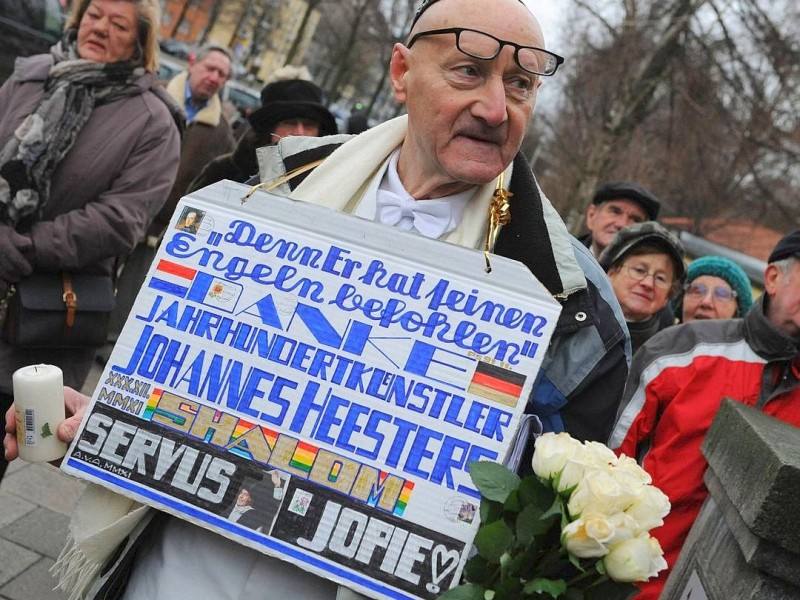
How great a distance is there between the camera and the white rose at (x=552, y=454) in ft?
5.01

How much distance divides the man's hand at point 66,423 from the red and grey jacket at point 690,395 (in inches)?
68.8

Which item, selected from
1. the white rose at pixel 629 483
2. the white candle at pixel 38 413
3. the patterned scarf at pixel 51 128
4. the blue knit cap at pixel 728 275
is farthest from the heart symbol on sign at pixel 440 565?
the blue knit cap at pixel 728 275

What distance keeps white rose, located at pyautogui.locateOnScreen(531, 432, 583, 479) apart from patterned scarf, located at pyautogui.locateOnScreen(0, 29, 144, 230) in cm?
219

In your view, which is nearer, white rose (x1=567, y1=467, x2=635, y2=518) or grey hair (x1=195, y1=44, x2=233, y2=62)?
white rose (x1=567, y1=467, x2=635, y2=518)

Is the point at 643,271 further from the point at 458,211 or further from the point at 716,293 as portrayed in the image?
the point at 458,211

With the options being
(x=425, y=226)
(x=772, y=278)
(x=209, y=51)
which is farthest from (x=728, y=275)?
(x=209, y=51)

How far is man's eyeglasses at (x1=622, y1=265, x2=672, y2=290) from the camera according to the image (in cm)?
403

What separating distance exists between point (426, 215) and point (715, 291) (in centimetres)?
291

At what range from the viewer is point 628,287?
4.03 meters

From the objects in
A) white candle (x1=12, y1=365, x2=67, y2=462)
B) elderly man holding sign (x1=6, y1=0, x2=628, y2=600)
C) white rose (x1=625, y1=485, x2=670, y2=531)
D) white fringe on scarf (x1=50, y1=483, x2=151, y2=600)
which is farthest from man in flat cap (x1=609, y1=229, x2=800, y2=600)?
white candle (x1=12, y1=365, x2=67, y2=462)

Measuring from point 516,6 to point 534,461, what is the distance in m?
0.98

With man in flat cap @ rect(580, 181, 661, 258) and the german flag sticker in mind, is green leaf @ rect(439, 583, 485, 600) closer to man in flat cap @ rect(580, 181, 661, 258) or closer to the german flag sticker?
the german flag sticker

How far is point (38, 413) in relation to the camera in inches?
74.5

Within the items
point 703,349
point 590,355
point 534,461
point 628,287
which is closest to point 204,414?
point 534,461
